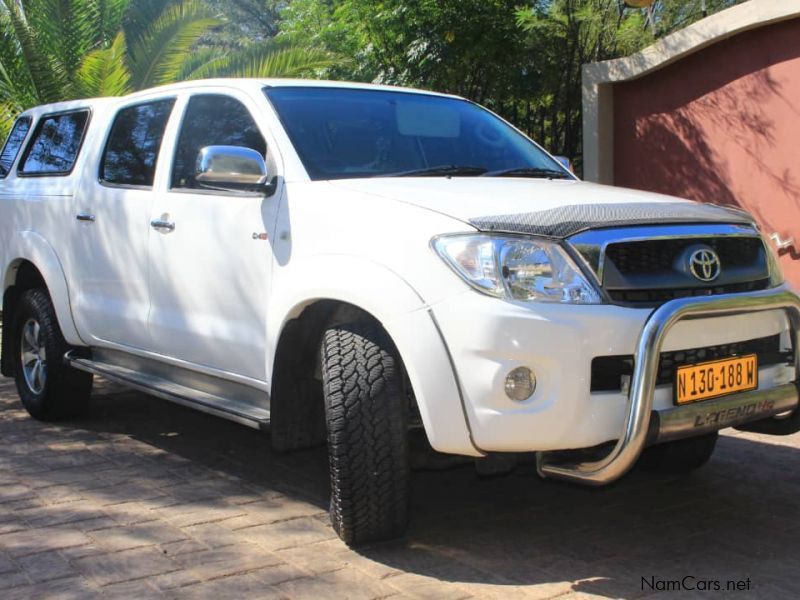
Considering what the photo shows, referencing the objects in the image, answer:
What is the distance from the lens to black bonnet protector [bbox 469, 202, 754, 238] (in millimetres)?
3383

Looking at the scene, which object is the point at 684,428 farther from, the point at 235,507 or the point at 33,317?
the point at 33,317

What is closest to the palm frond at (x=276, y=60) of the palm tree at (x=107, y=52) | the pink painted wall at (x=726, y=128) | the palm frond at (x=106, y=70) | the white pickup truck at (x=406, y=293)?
the palm tree at (x=107, y=52)

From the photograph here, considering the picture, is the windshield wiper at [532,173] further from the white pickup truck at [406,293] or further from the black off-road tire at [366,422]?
the black off-road tire at [366,422]

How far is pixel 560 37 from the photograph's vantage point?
11500 millimetres

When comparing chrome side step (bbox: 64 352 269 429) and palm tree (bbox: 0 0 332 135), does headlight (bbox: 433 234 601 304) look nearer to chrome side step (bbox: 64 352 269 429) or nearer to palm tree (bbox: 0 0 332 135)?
chrome side step (bbox: 64 352 269 429)

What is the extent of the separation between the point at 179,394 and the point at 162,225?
32.5 inches

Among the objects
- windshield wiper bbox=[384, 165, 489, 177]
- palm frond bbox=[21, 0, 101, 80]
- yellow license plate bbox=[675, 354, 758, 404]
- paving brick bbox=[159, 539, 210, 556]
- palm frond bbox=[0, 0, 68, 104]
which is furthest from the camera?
palm frond bbox=[21, 0, 101, 80]

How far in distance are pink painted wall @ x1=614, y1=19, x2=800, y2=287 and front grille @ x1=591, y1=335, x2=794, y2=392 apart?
4.92 meters

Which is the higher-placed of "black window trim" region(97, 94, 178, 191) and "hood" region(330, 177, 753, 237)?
"black window trim" region(97, 94, 178, 191)

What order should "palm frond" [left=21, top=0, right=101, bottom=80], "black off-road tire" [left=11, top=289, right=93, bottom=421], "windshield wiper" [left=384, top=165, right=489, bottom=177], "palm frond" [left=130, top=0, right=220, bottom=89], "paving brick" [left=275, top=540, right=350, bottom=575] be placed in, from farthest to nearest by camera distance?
"palm frond" [left=130, top=0, right=220, bottom=89] → "palm frond" [left=21, top=0, right=101, bottom=80] → "black off-road tire" [left=11, top=289, right=93, bottom=421] → "windshield wiper" [left=384, top=165, right=489, bottom=177] → "paving brick" [left=275, top=540, right=350, bottom=575]

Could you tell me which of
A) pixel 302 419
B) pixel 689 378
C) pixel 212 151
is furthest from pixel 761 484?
pixel 212 151

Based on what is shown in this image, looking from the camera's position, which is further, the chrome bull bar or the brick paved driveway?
the brick paved driveway

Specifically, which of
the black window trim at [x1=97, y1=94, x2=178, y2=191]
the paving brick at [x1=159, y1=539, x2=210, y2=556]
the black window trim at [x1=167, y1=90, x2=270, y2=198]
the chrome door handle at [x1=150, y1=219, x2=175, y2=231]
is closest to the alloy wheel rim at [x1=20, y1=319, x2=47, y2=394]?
the black window trim at [x1=97, y1=94, x2=178, y2=191]

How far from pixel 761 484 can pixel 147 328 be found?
121 inches
